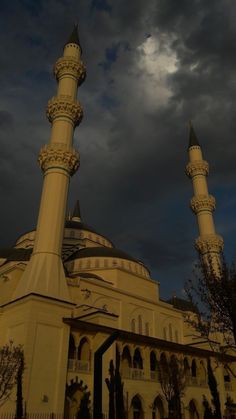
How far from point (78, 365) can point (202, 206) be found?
20951 mm

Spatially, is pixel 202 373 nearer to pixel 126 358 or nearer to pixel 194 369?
pixel 194 369

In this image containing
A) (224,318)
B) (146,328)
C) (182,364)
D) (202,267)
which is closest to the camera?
(224,318)

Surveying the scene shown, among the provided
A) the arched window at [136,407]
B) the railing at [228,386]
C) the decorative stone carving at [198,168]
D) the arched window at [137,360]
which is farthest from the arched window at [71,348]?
the decorative stone carving at [198,168]

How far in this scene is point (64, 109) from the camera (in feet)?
92.1

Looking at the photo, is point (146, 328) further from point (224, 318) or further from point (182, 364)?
point (224, 318)

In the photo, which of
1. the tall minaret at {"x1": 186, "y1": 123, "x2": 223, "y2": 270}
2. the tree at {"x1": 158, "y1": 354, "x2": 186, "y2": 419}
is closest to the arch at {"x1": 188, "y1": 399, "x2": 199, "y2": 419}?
the tree at {"x1": 158, "y1": 354, "x2": 186, "y2": 419}

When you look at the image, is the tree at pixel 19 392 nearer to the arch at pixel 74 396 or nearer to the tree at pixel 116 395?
the arch at pixel 74 396

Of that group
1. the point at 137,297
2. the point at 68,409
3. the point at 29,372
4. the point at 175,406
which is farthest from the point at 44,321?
the point at 137,297

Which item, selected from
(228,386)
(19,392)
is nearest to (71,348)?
(19,392)

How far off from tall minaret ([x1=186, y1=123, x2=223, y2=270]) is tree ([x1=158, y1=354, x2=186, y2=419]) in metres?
10.8

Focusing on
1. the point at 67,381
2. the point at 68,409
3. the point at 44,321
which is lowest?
the point at 68,409

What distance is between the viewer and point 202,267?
1505 cm

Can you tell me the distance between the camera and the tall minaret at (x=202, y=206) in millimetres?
34094

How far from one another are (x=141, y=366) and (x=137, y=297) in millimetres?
5634
